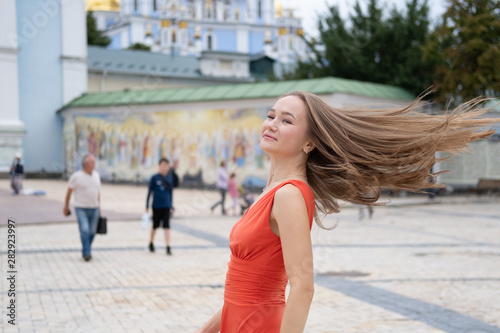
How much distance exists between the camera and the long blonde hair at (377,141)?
2434mm

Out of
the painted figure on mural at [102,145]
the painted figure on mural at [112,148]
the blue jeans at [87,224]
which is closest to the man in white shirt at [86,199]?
the blue jeans at [87,224]

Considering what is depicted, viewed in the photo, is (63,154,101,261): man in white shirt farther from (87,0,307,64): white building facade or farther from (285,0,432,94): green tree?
(87,0,307,64): white building facade

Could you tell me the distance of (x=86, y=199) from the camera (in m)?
10.4

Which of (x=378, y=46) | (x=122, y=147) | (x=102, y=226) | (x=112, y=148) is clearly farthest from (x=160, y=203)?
(x=378, y=46)

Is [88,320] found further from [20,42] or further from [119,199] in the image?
[20,42]

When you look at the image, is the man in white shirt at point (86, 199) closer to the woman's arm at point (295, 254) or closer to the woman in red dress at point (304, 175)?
the woman in red dress at point (304, 175)

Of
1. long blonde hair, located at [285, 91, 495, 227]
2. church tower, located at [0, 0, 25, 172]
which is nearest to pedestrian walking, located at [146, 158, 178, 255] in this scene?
long blonde hair, located at [285, 91, 495, 227]

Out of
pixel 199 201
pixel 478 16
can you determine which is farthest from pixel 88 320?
pixel 478 16

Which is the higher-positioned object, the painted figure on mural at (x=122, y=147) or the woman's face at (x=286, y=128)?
the woman's face at (x=286, y=128)

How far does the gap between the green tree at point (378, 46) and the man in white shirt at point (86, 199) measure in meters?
25.0

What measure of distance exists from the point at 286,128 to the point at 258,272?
0.54m

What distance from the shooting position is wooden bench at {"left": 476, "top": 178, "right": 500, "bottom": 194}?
27.4m

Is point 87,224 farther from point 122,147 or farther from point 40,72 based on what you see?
point 40,72

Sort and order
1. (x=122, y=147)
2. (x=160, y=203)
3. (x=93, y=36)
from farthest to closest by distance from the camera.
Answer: (x=93, y=36) < (x=122, y=147) < (x=160, y=203)
